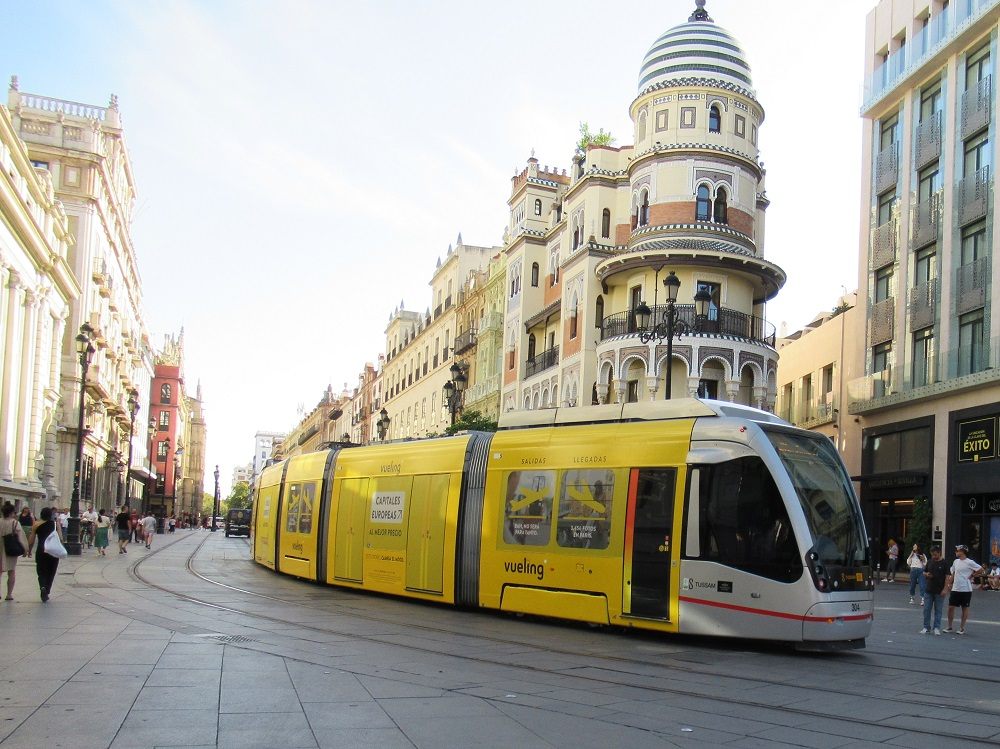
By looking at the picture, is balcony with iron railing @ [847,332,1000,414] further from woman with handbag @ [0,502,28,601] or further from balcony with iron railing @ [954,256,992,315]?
woman with handbag @ [0,502,28,601]

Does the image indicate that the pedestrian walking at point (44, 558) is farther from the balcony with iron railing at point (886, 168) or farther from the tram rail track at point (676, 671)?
the balcony with iron railing at point (886, 168)

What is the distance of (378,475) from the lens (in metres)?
21.0

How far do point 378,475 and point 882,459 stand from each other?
2343 centimetres

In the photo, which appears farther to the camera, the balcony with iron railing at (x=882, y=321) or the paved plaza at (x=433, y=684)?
the balcony with iron railing at (x=882, y=321)

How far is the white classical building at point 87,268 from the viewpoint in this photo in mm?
54656

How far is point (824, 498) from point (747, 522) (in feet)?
3.61

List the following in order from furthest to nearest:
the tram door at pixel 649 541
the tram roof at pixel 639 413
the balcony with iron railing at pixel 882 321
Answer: the balcony with iron railing at pixel 882 321
the tram roof at pixel 639 413
the tram door at pixel 649 541

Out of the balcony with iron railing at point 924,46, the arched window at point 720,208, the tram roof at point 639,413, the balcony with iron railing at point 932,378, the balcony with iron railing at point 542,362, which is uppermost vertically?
the balcony with iron railing at point 924,46

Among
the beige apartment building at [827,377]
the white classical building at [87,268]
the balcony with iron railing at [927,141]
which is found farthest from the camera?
the white classical building at [87,268]

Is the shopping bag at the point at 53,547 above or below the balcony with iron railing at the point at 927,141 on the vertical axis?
below

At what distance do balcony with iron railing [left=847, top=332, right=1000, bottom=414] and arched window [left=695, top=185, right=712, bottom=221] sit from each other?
331 inches

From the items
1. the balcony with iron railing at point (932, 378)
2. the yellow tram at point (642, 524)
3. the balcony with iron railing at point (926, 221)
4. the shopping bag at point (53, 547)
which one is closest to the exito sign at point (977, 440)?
the balcony with iron railing at point (932, 378)

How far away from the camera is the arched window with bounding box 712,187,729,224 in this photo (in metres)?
40.8

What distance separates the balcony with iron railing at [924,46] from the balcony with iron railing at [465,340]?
90.3 ft
